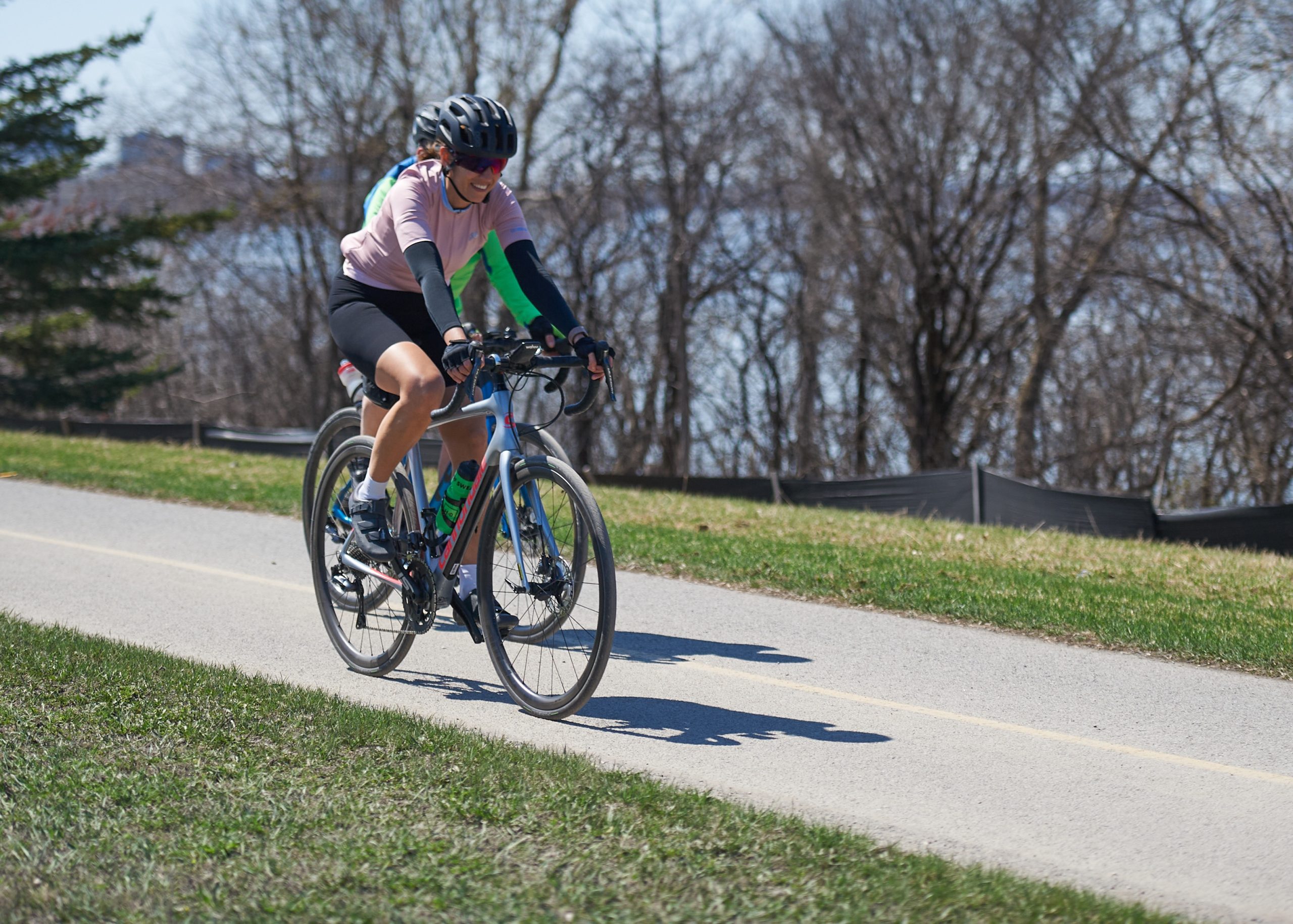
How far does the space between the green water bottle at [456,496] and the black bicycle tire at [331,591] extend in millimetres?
314

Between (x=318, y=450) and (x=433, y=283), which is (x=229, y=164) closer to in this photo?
(x=318, y=450)

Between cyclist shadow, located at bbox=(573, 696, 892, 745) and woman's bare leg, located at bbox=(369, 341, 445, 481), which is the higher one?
woman's bare leg, located at bbox=(369, 341, 445, 481)

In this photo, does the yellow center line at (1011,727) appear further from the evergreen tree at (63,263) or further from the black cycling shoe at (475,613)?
the evergreen tree at (63,263)

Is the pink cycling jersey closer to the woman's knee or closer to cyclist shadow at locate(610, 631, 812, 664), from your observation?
the woman's knee

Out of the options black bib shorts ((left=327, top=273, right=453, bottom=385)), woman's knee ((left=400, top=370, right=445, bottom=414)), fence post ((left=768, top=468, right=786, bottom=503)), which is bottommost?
fence post ((left=768, top=468, right=786, bottom=503))

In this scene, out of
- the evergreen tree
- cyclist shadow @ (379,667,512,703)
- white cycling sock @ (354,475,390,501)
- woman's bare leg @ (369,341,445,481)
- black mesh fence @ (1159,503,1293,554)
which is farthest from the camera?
the evergreen tree

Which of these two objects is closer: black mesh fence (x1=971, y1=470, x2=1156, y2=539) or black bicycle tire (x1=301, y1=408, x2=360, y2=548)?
black bicycle tire (x1=301, y1=408, x2=360, y2=548)

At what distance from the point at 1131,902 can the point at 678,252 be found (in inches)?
1113

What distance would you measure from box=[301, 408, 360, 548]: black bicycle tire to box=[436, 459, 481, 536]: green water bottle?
1.04 metres

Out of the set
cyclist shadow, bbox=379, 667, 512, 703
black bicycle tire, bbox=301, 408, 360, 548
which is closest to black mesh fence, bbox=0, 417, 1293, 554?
black bicycle tire, bbox=301, 408, 360, 548

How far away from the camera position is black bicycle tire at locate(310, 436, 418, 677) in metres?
5.24

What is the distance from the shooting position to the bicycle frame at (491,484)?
4629 millimetres

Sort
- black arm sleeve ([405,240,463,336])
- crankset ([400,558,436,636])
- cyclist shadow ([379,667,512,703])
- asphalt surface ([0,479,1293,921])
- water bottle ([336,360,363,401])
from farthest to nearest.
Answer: water bottle ([336,360,363,401]) → crankset ([400,558,436,636]) → cyclist shadow ([379,667,512,703]) → black arm sleeve ([405,240,463,336]) → asphalt surface ([0,479,1293,921])

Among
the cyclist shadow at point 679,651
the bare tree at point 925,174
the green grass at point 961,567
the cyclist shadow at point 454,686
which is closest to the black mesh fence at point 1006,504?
the green grass at point 961,567
